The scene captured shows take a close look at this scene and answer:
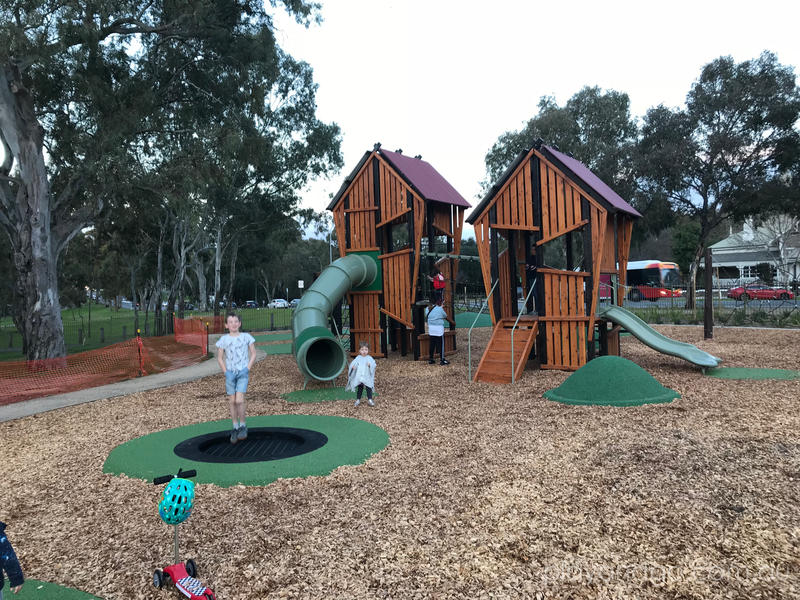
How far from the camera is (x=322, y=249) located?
80.8 m

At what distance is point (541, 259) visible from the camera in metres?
11.7

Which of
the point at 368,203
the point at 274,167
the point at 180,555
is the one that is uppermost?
the point at 274,167

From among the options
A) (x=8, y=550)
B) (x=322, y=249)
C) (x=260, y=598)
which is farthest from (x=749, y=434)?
(x=322, y=249)

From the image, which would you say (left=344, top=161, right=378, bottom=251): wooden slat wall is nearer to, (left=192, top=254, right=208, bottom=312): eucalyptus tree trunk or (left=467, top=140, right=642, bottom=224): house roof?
(left=467, top=140, right=642, bottom=224): house roof

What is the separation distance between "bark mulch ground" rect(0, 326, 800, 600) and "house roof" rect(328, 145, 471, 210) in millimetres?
7844

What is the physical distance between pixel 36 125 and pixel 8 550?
15.2m

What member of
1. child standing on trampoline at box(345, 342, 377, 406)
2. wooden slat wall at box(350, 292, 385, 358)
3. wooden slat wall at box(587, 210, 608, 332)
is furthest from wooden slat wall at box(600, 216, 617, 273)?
wooden slat wall at box(350, 292, 385, 358)

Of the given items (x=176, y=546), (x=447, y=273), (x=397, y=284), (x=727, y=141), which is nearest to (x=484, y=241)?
(x=447, y=273)

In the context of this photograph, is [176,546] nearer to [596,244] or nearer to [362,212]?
[596,244]

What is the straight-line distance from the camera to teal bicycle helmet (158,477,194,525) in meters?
3.10

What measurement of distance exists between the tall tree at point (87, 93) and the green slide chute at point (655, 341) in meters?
13.5

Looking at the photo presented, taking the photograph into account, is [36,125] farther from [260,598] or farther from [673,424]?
[673,424]

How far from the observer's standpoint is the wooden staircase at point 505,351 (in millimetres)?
10368

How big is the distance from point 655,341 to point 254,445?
8.49 m
